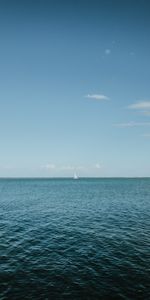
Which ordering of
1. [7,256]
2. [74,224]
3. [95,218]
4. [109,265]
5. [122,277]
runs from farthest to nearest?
1. [95,218]
2. [74,224]
3. [7,256]
4. [109,265]
5. [122,277]

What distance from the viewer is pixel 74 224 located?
1519 inches

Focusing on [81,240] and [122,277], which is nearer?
[122,277]

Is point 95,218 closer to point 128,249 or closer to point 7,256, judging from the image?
point 128,249

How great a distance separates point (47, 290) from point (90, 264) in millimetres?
6090

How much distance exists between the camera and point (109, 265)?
21.7m

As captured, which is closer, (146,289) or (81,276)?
(146,289)

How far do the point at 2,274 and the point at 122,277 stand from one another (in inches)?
424

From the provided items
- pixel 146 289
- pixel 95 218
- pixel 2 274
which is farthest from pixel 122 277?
pixel 95 218

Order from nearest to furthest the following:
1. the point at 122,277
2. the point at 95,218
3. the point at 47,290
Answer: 1. the point at 47,290
2. the point at 122,277
3. the point at 95,218

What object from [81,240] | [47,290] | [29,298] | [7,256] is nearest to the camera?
[29,298]

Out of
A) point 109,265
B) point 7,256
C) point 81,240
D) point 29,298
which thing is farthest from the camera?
point 81,240

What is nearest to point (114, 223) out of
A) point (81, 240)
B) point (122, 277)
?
point (81, 240)

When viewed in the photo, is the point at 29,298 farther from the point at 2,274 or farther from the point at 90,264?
the point at 90,264

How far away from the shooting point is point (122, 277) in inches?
755
